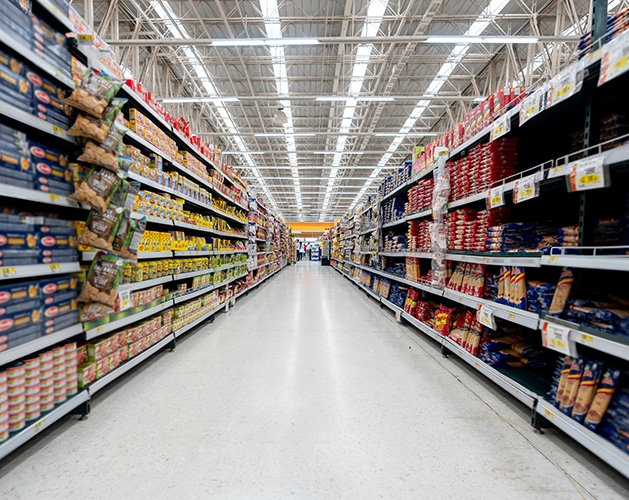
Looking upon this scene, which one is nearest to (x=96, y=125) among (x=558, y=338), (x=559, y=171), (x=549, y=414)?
(x=559, y=171)

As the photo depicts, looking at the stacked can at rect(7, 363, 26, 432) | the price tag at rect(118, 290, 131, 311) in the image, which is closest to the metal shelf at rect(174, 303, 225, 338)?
the price tag at rect(118, 290, 131, 311)

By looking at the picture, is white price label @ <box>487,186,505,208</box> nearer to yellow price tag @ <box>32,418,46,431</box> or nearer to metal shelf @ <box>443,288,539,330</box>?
metal shelf @ <box>443,288,539,330</box>

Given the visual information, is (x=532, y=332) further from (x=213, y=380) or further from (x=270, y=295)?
(x=270, y=295)

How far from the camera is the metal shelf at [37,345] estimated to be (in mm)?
1478

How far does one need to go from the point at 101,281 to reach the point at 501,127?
2975 mm

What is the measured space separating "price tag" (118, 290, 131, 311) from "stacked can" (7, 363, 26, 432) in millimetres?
712

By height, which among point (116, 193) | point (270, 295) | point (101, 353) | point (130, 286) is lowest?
point (270, 295)

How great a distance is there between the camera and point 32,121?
64.2 inches

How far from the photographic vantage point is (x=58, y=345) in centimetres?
196

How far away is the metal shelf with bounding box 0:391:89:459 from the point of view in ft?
4.71

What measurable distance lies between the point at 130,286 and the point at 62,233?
689 mm

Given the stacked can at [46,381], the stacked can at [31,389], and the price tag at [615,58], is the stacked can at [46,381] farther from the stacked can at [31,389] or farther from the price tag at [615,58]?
the price tag at [615,58]

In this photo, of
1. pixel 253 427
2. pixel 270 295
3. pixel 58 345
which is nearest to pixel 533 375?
pixel 253 427

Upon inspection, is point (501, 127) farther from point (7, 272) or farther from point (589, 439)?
point (7, 272)
